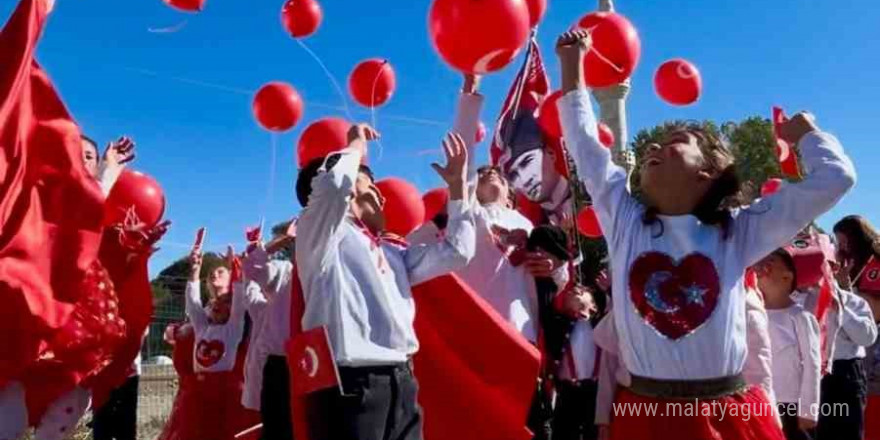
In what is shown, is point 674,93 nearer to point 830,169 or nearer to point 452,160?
point 452,160

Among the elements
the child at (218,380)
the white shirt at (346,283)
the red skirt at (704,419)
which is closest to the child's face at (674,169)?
the red skirt at (704,419)

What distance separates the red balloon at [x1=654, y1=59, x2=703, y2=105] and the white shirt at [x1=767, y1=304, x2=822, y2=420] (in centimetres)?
226

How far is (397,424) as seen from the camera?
10.5 feet

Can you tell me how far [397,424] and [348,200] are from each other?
826mm

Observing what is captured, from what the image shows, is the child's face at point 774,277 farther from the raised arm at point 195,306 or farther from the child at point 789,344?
the raised arm at point 195,306

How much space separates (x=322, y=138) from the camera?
540 cm

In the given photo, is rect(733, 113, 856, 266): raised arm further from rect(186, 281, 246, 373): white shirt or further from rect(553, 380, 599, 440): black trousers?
rect(186, 281, 246, 373): white shirt

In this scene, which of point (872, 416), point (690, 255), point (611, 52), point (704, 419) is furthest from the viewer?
point (872, 416)

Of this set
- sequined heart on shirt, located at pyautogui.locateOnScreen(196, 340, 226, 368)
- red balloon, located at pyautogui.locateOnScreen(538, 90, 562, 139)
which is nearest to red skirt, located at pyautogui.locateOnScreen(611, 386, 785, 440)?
red balloon, located at pyautogui.locateOnScreen(538, 90, 562, 139)

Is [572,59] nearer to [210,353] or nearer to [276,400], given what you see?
[276,400]

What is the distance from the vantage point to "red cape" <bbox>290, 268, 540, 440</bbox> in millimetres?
4172

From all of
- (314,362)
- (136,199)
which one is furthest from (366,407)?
(136,199)

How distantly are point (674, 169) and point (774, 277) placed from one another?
2263 millimetres

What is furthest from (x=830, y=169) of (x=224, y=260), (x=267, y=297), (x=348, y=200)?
(x=224, y=260)
